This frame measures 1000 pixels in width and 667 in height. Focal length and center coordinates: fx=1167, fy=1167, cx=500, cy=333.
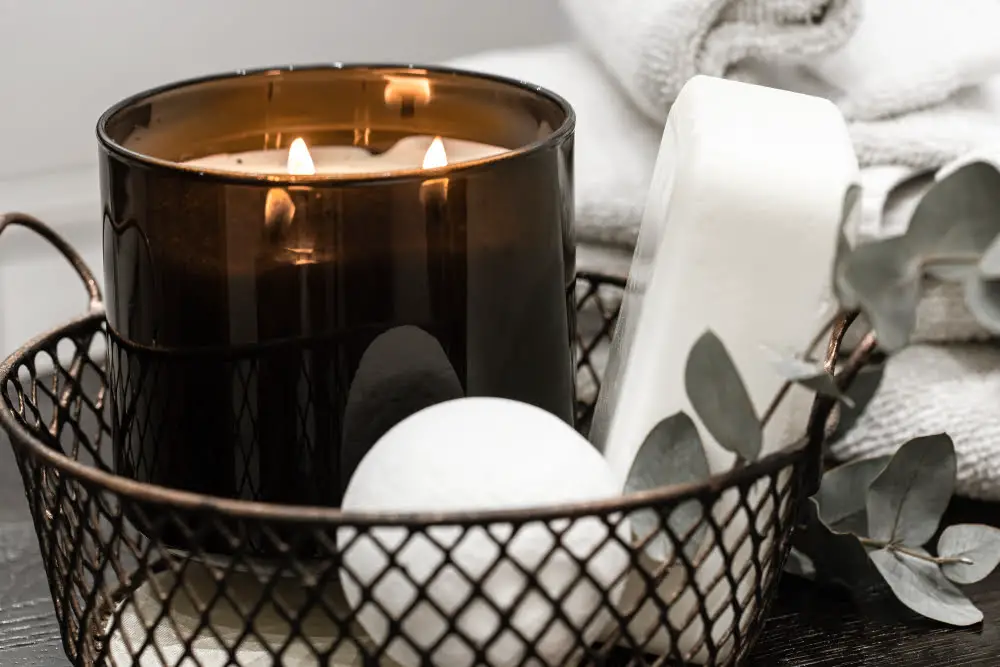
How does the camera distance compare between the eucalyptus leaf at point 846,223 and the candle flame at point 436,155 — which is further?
the candle flame at point 436,155

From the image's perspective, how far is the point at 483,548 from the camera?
0.26 m

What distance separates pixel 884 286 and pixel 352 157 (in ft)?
0.76

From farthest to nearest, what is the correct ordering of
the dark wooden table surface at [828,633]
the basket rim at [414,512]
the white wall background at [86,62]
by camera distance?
the white wall background at [86,62] → the dark wooden table surface at [828,633] → the basket rim at [414,512]

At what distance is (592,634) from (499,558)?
0.15 ft

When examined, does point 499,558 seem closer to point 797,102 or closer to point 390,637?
point 390,637

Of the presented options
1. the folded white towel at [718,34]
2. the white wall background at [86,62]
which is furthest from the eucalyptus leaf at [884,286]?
the white wall background at [86,62]

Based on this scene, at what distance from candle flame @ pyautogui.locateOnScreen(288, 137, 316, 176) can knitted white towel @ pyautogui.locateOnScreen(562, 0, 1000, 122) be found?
0.48 ft

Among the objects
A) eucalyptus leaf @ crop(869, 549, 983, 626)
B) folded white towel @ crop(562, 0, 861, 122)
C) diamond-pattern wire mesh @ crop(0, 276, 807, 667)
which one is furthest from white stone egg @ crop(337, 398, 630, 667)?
folded white towel @ crop(562, 0, 861, 122)

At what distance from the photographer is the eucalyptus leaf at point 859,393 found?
0.95 feet

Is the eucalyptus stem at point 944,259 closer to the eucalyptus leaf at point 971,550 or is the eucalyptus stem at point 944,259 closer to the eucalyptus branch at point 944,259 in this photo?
the eucalyptus branch at point 944,259

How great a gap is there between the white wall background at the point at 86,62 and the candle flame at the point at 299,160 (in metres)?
0.29

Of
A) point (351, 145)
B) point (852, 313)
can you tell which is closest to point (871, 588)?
point (852, 313)

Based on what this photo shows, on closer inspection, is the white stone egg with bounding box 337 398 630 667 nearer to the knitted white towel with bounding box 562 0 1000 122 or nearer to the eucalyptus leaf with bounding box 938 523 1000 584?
the eucalyptus leaf with bounding box 938 523 1000 584

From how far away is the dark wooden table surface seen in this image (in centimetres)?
35
